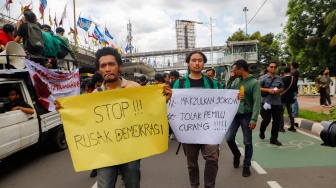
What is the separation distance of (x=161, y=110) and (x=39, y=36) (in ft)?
15.3

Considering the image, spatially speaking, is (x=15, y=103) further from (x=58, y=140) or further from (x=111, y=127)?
(x=111, y=127)

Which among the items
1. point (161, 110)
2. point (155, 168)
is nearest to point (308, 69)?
point (155, 168)

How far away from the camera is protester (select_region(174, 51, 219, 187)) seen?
3.35 metres

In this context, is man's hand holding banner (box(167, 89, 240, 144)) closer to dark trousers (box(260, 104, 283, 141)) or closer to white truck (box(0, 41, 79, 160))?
dark trousers (box(260, 104, 283, 141))

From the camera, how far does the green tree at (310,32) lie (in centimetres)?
2356

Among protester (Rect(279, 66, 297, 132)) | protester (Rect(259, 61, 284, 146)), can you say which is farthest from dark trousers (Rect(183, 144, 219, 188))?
protester (Rect(279, 66, 297, 132))

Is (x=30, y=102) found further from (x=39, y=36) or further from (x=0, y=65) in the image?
(x=39, y=36)

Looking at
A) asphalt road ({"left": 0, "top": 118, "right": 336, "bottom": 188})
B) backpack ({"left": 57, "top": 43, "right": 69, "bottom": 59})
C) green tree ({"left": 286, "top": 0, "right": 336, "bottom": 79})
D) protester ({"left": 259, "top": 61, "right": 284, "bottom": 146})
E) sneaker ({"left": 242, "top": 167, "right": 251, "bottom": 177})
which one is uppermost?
green tree ({"left": 286, "top": 0, "right": 336, "bottom": 79})

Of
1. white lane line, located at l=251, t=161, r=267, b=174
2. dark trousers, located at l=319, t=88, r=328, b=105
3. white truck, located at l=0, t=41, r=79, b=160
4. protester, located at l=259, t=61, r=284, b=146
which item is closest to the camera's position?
white lane line, located at l=251, t=161, r=267, b=174

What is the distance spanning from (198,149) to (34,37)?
181 inches

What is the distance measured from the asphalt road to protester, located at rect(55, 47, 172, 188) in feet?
5.09

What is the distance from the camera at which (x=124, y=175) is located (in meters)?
2.58

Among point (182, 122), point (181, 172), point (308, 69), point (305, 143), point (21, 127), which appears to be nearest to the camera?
point (182, 122)

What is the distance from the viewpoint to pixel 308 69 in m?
26.8
